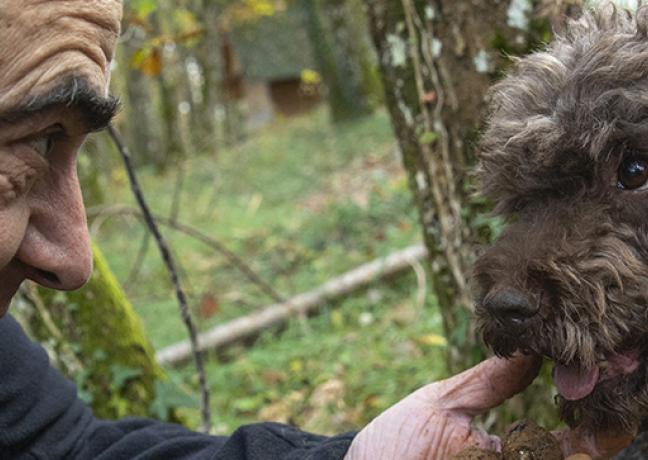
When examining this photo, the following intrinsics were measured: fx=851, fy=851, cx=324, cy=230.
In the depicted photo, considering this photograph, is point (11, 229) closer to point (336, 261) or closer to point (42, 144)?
point (42, 144)

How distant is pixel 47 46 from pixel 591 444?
1.90m

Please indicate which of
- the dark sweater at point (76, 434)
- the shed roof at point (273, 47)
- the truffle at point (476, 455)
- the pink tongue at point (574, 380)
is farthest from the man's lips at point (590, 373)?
the shed roof at point (273, 47)

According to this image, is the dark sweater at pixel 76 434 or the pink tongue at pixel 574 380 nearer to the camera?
the pink tongue at pixel 574 380

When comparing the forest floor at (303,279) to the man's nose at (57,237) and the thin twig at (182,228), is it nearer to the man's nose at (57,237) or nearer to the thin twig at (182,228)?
the thin twig at (182,228)

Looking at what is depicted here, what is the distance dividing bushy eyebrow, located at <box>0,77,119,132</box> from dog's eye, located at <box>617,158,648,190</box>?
1407 mm

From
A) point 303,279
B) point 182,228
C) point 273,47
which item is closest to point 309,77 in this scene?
point 273,47

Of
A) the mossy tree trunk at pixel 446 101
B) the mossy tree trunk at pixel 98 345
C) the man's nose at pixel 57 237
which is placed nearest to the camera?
the man's nose at pixel 57 237

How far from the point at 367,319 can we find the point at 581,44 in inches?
185

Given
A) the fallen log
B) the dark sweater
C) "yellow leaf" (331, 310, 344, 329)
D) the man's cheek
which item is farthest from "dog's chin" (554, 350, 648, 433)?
the fallen log

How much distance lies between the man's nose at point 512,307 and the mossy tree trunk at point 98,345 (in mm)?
2326

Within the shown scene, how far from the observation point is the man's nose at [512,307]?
231cm

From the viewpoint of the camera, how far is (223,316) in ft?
28.6

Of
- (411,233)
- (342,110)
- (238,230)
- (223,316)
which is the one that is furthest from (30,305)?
(342,110)

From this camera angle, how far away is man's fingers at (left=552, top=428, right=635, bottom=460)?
8.35 feet
